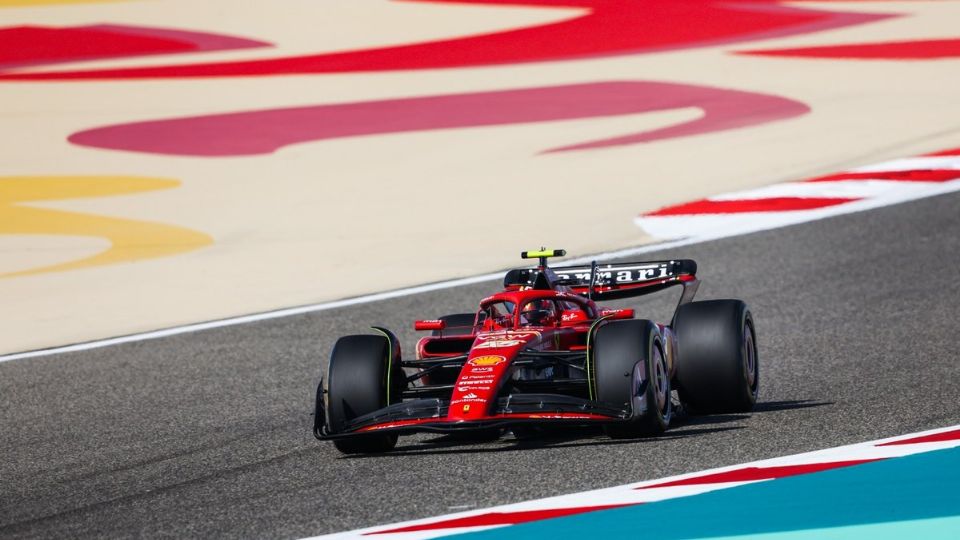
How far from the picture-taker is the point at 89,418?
9.85m

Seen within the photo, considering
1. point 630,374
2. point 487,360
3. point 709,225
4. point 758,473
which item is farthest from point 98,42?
point 758,473

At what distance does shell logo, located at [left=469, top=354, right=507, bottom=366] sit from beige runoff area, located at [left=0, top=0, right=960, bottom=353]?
5313mm

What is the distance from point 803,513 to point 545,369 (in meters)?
2.69

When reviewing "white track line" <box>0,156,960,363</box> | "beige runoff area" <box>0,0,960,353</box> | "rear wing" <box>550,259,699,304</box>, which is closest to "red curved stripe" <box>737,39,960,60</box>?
"beige runoff area" <box>0,0,960,353</box>

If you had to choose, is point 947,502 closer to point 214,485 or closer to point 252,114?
point 214,485

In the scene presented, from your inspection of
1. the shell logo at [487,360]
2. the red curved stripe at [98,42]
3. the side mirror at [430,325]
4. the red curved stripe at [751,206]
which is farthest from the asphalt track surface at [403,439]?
the red curved stripe at [98,42]

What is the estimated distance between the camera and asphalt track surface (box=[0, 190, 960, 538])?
22.9 feet

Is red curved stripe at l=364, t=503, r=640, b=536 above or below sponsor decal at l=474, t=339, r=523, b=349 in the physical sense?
below

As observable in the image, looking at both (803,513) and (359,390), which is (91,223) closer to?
(359,390)

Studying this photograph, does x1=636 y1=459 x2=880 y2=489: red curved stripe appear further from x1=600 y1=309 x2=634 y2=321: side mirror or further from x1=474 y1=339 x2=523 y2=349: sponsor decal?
x1=600 y1=309 x2=634 y2=321: side mirror

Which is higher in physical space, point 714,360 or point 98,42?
point 714,360

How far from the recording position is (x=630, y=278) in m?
9.55

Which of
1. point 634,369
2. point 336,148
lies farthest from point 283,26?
point 634,369

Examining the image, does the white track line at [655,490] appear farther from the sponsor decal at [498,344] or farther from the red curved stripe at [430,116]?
the red curved stripe at [430,116]
